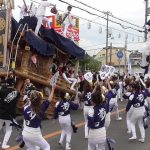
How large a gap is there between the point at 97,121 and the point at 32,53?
8.15 m

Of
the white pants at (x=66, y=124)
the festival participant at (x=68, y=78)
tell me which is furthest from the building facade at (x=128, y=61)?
the white pants at (x=66, y=124)

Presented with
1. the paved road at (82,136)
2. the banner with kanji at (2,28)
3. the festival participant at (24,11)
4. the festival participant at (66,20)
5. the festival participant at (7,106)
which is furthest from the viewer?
the festival participant at (66,20)

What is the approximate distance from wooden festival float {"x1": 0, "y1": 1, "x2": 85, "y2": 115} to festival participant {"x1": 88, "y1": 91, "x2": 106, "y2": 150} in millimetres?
6726

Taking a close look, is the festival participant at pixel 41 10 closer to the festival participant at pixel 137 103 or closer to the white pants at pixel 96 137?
the festival participant at pixel 137 103

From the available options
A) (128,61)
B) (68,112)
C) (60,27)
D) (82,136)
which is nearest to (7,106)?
(68,112)

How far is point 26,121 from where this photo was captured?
7203 millimetres

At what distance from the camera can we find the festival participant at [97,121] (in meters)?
7.02

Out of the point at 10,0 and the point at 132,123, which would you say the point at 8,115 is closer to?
the point at 132,123

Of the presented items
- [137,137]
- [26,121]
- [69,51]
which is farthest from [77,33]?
[26,121]

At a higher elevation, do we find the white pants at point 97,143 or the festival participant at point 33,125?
the festival participant at point 33,125

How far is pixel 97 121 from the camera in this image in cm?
706

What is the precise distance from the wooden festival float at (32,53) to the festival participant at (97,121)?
6726 mm

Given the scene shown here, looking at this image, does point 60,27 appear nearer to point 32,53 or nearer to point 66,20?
point 66,20

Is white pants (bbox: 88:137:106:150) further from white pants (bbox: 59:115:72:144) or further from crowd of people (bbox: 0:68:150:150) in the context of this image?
white pants (bbox: 59:115:72:144)
